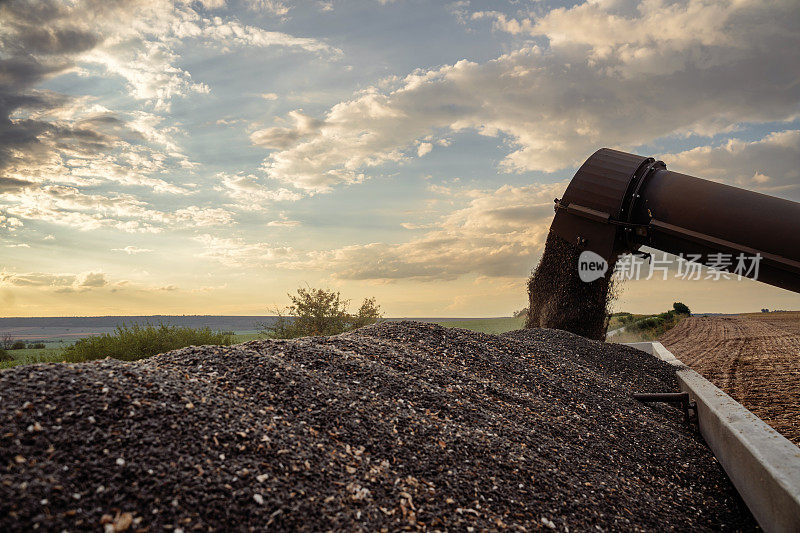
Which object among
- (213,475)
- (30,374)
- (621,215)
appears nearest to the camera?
(213,475)

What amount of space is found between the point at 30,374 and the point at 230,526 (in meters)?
1.63

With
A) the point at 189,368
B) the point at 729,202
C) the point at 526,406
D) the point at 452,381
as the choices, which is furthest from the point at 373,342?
the point at 729,202

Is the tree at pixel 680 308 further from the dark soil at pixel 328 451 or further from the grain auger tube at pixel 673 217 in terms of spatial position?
the dark soil at pixel 328 451

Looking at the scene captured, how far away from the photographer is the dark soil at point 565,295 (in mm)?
7840

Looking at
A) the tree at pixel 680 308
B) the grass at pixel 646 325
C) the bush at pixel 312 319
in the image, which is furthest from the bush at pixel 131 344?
the tree at pixel 680 308

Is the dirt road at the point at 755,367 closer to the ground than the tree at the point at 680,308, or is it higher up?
closer to the ground

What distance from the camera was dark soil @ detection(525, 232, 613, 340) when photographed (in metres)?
7.84

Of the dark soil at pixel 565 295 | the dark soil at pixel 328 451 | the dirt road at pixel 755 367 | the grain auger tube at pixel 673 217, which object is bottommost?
the dirt road at pixel 755 367

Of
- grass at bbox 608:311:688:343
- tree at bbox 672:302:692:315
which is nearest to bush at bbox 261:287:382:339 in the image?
grass at bbox 608:311:688:343

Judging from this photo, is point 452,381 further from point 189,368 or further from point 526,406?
point 189,368

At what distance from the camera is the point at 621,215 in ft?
21.4

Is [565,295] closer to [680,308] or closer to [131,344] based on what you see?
[131,344]

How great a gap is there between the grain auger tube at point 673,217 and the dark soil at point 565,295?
659mm

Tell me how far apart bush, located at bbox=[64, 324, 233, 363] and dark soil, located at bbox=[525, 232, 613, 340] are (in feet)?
19.8
